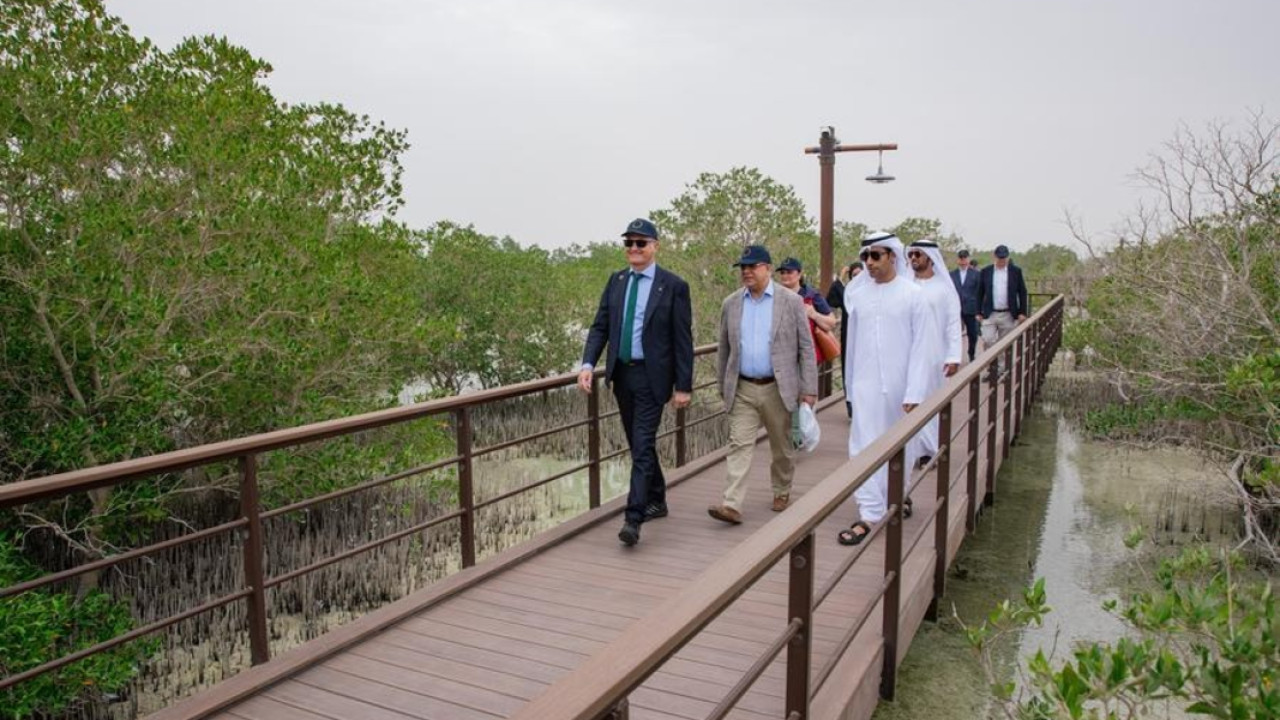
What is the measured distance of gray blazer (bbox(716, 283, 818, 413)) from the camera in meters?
4.82

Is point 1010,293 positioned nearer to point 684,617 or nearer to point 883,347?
point 883,347

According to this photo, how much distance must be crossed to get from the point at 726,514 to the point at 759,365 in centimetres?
84

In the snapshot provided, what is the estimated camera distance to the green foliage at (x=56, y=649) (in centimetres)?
427

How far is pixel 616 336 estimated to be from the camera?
4.57m

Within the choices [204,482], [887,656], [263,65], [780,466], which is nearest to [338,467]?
[204,482]

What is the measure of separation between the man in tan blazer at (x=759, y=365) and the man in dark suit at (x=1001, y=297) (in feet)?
23.2

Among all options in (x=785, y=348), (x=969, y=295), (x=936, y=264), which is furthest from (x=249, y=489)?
(x=969, y=295)

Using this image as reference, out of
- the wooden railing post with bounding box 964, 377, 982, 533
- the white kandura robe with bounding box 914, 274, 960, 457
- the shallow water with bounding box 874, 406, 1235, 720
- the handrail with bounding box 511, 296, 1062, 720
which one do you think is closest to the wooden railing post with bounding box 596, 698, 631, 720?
the handrail with bounding box 511, 296, 1062, 720

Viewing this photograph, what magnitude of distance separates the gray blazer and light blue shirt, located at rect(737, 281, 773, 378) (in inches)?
1.0

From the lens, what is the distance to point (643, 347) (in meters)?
4.51

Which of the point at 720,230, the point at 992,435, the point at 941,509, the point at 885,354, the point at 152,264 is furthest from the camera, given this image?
the point at 720,230

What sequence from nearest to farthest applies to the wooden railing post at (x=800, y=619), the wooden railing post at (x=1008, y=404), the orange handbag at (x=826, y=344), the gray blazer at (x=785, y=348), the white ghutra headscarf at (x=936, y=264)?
the wooden railing post at (x=800, y=619) → the gray blazer at (x=785, y=348) → the white ghutra headscarf at (x=936, y=264) → the orange handbag at (x=826, y=344) → the wooden railing post at (x=1008, y=404)

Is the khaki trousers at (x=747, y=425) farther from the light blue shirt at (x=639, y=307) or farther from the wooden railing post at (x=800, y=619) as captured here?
the wooden railing post at (x=800, y=619)

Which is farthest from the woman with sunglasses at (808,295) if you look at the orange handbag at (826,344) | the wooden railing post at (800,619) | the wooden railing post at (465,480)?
the wooden railing post at (800,619)
